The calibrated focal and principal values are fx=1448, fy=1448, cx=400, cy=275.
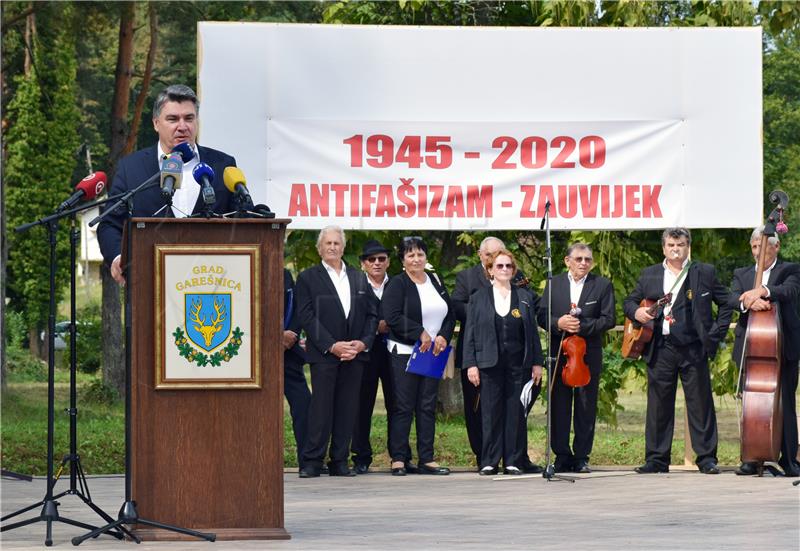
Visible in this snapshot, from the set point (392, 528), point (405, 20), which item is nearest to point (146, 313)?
point (392, 528)

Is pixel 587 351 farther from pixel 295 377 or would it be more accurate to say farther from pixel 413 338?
pixel 295 377

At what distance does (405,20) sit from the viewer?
53.1ft

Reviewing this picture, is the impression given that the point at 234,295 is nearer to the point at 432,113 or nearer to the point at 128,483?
the point at 128,483

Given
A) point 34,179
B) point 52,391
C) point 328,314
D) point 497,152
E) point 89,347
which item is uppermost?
point 34,179

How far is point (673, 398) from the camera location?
1121 centimetres

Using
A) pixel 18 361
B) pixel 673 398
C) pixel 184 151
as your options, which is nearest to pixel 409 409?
pixel 673 398

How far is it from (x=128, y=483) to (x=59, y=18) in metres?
15.1

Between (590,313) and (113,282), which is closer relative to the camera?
(590,313)

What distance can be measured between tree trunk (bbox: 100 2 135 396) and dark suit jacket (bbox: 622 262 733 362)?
530 inches

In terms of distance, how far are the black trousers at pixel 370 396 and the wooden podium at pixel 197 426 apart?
4.55 m

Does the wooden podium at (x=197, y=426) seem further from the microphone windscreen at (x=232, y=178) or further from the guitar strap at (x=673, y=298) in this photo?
the guitar strap at (x=673, y=298)

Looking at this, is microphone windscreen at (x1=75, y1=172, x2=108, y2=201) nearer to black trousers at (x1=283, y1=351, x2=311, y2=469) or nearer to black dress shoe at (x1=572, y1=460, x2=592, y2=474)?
black trousers at (x1=283, y1=351, x2=311, y2=469)

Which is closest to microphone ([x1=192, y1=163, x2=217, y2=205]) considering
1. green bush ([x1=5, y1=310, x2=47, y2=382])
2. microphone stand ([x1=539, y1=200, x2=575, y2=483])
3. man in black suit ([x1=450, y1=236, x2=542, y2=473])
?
microphone stand ([x1=539, y1=200, x2=575, y2=483])

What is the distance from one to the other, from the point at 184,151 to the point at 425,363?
15.3 ft
